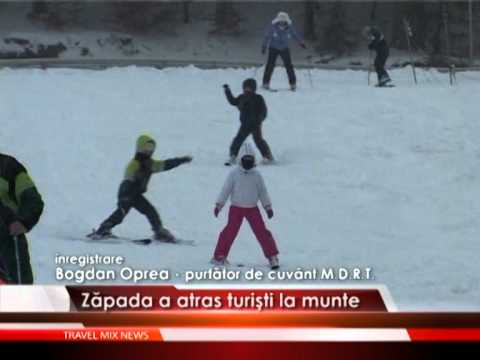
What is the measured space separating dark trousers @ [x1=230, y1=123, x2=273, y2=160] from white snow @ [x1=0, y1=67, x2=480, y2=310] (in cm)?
15

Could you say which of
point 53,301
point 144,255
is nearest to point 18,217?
point 144,255

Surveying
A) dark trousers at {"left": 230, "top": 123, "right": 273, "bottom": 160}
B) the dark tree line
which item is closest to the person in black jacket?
dark trousers at {"left": 230, "top": 123, "right": 273, "bottom": 160}

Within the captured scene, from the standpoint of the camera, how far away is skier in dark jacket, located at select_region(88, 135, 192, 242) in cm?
586

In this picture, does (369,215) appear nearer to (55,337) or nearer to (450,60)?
(55,337)

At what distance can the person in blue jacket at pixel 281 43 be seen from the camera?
12.7 m

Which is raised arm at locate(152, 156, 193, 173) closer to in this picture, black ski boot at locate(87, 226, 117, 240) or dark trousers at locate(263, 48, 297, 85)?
black ski boot at locate(87, 226, 117, 240)

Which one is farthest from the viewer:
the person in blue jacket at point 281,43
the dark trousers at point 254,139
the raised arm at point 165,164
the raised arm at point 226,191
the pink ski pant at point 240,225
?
the person in blue jacket at point 281,43

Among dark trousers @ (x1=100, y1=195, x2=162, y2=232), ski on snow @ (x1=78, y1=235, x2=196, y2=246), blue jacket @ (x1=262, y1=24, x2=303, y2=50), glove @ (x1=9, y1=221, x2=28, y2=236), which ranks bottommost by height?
blue jacket @ (x1=262, y1=24, x2=303, y2=50)

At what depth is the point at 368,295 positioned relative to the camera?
356 centimetres

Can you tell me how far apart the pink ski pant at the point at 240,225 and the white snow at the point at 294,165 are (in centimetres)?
7

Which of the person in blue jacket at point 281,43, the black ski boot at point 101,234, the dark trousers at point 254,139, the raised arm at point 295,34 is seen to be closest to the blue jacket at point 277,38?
the person in blue jacket at point 281,43

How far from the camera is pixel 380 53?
13.5 metres

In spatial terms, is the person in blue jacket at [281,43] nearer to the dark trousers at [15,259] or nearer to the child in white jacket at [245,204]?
the child in white jacket at [245,204]

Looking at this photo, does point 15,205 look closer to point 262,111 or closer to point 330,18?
point 262,111
